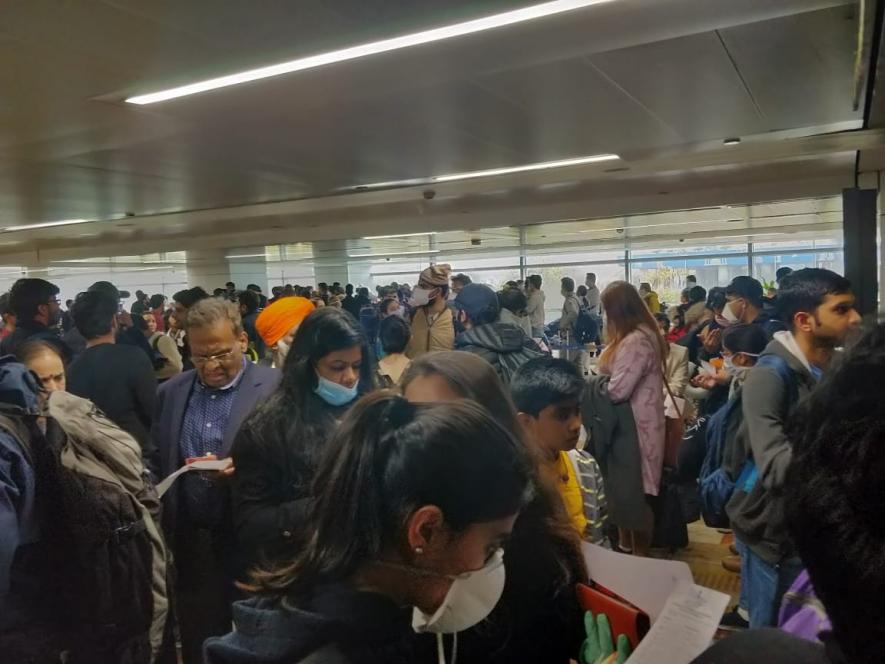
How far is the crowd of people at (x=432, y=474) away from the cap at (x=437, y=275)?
0.02 metres

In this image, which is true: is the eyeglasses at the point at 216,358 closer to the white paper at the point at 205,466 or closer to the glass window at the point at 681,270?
the white paper at the point at 205,466

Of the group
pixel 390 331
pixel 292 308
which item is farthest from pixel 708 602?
pixel 292 308

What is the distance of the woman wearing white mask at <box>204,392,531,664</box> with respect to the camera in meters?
0.84

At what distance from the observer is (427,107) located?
3996mm

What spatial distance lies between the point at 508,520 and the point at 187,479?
137 centimetres

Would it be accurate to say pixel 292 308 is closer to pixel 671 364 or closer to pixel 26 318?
pixel 26 318

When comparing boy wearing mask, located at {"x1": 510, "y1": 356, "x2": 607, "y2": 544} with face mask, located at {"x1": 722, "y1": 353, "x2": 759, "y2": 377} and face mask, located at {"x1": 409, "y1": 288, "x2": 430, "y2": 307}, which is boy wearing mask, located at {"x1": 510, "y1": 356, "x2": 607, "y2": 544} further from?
face mask, located at {"x1": 722, "y1": 353, "x2": 759, "y2": 377}

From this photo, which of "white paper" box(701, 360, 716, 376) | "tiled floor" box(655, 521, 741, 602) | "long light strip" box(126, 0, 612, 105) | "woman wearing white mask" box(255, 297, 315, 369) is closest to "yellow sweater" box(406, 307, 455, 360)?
"woman wearing white mask" box(255, 297, 315, 369)

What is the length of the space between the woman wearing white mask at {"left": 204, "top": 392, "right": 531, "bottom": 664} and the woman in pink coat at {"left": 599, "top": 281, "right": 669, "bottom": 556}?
239 centimetres

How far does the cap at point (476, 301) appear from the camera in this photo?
7.09ft

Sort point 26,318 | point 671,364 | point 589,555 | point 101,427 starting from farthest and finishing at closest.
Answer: point 671,364, point 26,318, point 101,427, point 589,555

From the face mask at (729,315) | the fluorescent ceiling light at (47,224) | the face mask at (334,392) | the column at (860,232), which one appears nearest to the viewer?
the face mask at (334,392)


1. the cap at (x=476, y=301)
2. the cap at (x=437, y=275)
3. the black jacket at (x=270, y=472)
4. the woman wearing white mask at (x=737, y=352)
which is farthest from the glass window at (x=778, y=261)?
the black jacket at (x=270, y=472)

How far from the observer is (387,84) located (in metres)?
3.45
